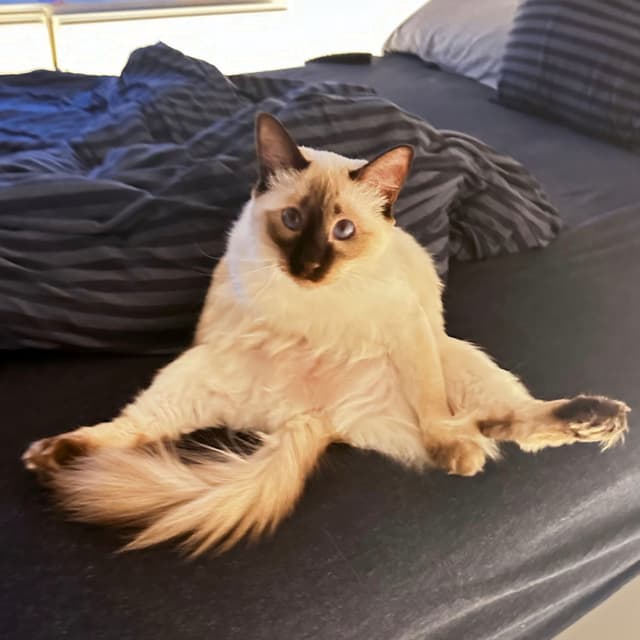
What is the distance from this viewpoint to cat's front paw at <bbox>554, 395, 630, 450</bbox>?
0.83 metres

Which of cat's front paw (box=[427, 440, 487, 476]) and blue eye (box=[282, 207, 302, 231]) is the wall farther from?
cat's front paw (box=[427, 440, 487, 476])

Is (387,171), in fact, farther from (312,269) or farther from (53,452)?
(53,452)

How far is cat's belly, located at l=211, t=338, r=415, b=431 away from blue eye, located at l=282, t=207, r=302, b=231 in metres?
0.15

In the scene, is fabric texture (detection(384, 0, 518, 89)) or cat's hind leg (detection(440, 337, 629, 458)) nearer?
cat's hind leg (detection(440, 337, 629, 458))

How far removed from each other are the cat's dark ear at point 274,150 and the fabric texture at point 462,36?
1.52m

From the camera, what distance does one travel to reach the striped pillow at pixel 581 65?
1.77 m

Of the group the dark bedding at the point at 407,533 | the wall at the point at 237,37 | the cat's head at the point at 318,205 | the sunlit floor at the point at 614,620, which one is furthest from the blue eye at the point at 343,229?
the wall at the point at 237,37

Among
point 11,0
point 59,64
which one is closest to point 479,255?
point 59,64

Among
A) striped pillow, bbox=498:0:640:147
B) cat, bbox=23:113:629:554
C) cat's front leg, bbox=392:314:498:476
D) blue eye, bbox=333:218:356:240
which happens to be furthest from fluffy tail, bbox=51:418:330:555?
striped pillow, bbox=498:0:640:147

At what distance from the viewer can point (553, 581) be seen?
971mm

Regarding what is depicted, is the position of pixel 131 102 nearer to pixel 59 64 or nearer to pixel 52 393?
pixel 52 393

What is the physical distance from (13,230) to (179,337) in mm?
260

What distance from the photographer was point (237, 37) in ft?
11.0

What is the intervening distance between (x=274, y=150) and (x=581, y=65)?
4.03ft
